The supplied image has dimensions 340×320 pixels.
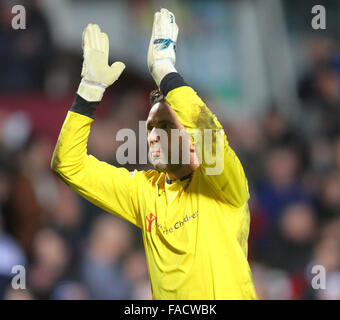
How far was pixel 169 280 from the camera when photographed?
3389 mm

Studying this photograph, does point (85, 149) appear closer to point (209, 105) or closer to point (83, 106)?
point (83, 106)

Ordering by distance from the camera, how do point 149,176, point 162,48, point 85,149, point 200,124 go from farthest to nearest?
point 149,176 → point 85,149 → point 162,48 → point 200,124

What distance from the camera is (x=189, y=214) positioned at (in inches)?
134

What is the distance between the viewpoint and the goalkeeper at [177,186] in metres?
3.31

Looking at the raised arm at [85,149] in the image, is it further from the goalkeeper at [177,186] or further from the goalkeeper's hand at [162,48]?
the goalkeeper's hand at [162,48]

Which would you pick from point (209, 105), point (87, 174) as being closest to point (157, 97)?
point (87, 174)

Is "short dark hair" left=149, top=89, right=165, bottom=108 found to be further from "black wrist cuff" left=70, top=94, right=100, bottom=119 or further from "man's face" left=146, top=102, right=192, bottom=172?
"black wrist cuff" left=70, top=94, right=100, bottom=119

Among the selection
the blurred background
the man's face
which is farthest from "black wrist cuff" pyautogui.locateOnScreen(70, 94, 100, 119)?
the blurred background

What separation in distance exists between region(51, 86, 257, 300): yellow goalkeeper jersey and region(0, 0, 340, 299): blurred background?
2054mm

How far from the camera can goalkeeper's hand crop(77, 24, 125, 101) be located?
3.39 metres

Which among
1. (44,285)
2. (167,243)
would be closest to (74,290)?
(44,285)

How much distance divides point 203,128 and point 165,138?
224 millimetres

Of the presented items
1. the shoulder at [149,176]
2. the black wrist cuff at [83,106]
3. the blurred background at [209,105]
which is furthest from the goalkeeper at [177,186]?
the blurred background at [209,105]

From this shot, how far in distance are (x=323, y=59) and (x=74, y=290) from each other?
3.87 m
